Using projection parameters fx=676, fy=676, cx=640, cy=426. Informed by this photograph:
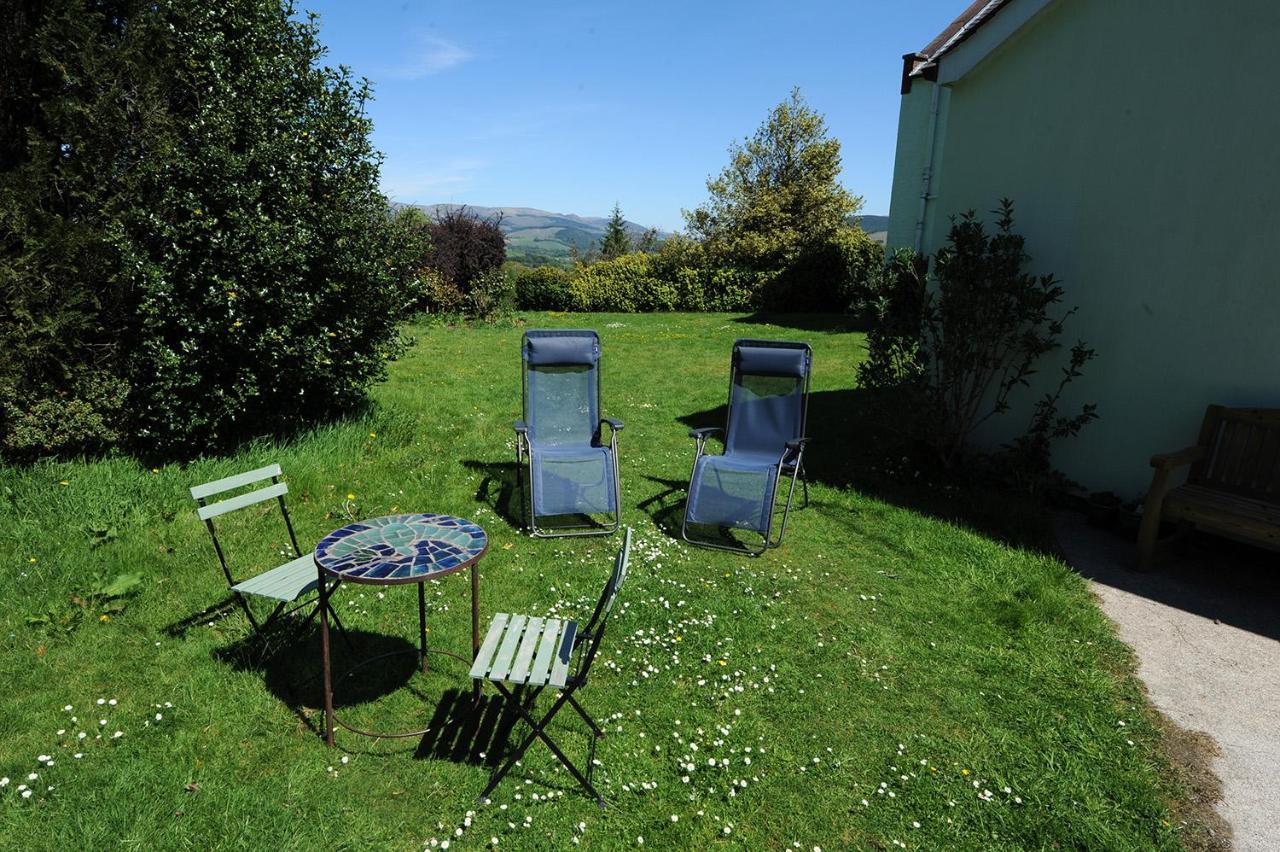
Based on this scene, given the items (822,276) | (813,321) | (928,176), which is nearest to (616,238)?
(822,276)

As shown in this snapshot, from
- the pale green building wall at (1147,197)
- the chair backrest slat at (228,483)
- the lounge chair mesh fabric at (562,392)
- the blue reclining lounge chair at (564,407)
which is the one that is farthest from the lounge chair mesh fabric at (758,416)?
the chair backrest slat at (228,483)

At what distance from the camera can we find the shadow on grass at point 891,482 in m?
5.87

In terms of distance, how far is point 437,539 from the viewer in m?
3.41

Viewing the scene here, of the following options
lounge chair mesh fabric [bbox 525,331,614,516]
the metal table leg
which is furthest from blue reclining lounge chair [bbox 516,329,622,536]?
the metal table leg

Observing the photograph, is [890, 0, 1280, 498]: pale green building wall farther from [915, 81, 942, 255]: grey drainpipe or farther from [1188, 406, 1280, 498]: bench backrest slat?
[915, 81, 942, 255]: grey drainpipe

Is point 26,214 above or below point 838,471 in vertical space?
above

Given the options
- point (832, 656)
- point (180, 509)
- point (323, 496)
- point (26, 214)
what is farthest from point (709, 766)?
point (26, 214)

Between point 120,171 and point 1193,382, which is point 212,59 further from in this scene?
point 1193,382

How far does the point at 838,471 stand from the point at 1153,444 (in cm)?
271

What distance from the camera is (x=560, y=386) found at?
20.7 ft

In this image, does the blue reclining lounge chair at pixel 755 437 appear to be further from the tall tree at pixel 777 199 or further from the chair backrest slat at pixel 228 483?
the tall tree at pixel 777 199

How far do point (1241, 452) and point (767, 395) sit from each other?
3614 millimetres

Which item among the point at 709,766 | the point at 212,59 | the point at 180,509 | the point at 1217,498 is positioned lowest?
the point at 709,766

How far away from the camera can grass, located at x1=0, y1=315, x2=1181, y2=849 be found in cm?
287
